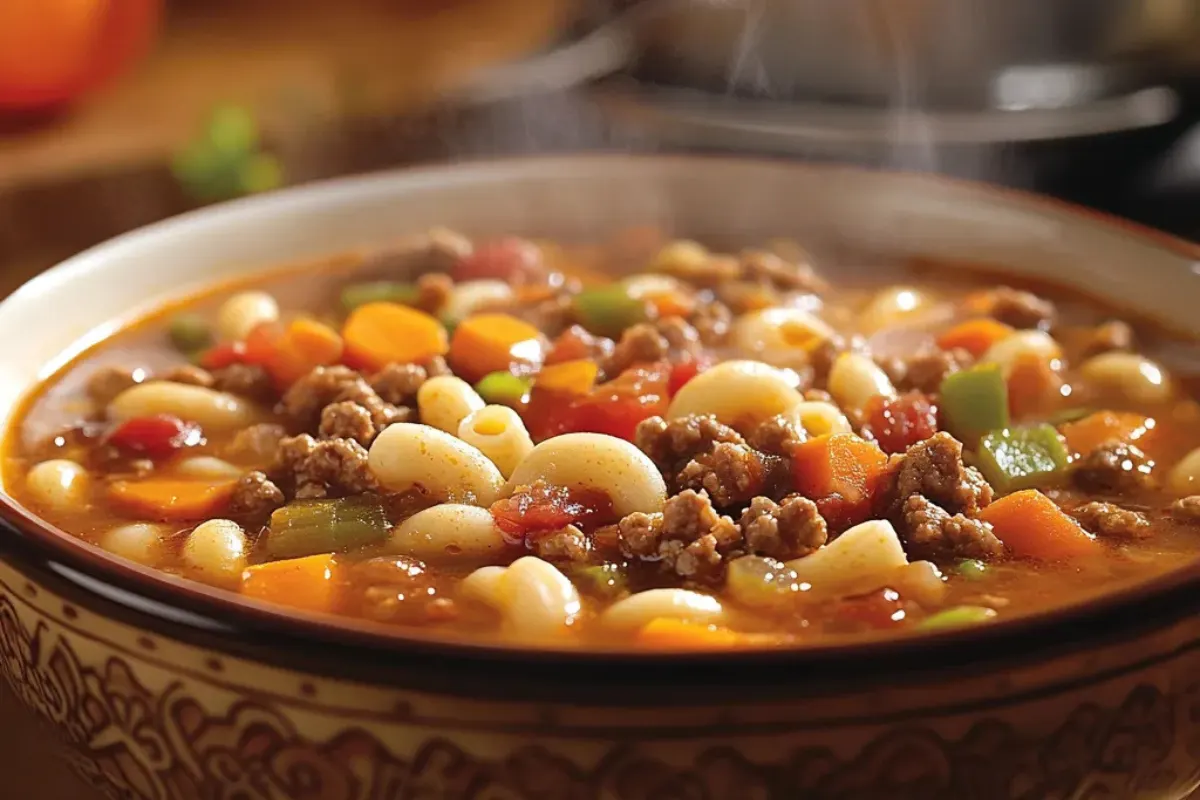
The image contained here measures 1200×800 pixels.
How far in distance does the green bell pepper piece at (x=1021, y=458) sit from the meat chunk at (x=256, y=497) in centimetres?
125

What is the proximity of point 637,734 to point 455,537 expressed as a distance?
31.6 inches

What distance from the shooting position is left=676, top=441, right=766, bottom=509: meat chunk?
2.42 m

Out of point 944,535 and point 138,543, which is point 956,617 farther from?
point 138,543

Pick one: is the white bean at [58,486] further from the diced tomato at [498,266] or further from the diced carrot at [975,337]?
the diced carrot at [975,337]

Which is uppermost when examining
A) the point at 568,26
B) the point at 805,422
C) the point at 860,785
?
the point at 568,26

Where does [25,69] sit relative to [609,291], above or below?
above

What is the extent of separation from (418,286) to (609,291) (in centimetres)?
49

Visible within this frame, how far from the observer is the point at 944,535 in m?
2.31

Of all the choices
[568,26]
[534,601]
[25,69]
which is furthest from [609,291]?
[568,26]

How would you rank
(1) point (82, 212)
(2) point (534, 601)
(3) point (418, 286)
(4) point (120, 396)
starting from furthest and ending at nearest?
(1) point (82, 212), (3) point (418, 286), (4) point (120, 396), (2) point (534, 601)

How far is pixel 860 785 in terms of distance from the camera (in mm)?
1661

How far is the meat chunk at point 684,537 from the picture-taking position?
7.40 feet

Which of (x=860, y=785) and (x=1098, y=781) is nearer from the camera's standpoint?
(x=860, y=785)

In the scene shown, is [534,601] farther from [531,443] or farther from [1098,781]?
[1098,781]
